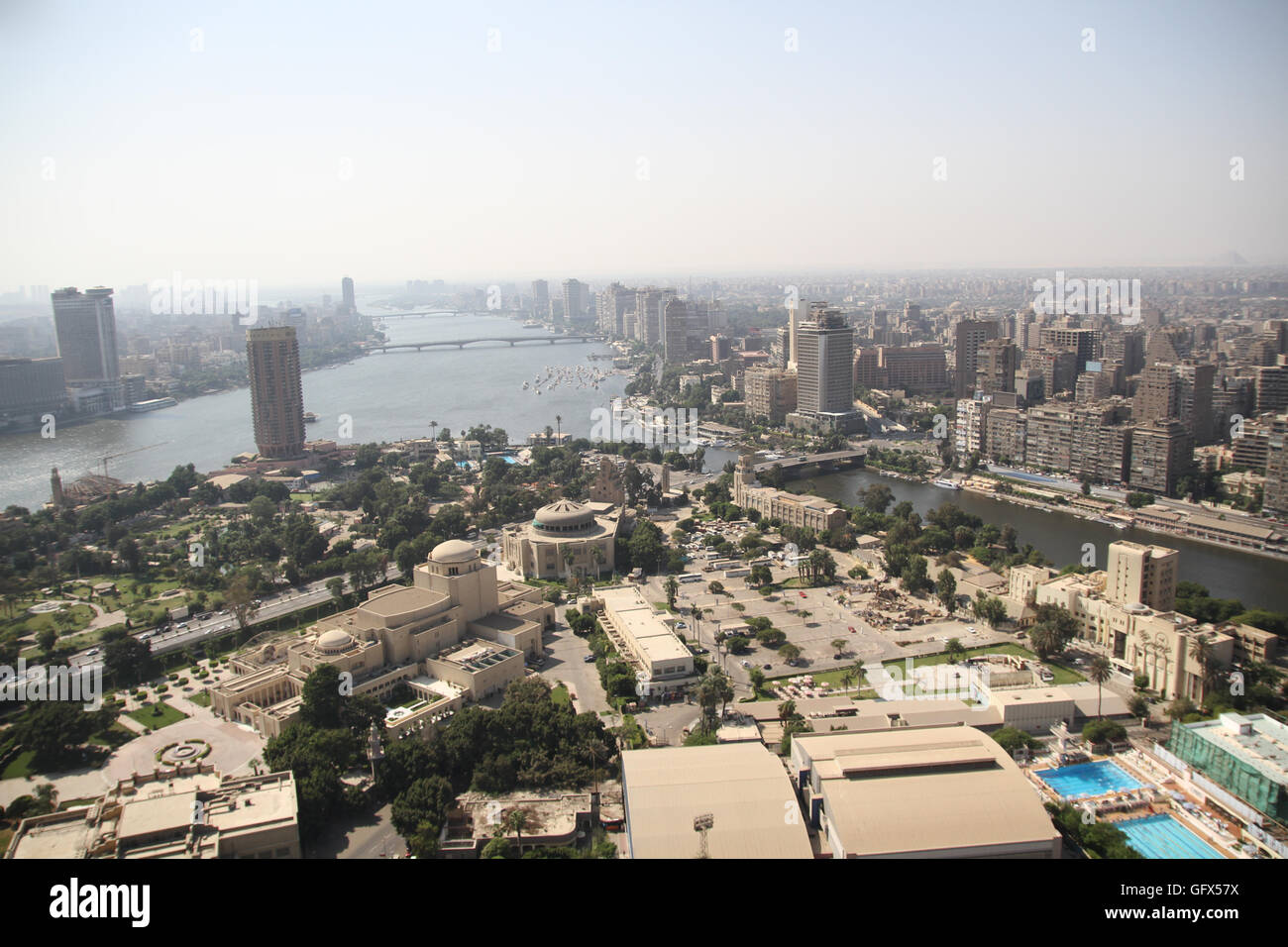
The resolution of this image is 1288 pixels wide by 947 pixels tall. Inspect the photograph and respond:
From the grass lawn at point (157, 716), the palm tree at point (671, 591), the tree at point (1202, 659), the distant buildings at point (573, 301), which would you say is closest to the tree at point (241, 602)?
the grass lawn at point (157, 716)

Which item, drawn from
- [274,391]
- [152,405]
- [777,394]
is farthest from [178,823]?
[152,405]

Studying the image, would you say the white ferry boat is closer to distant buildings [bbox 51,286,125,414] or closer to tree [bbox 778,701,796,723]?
distant buildings [bbox 51,286,125,414]

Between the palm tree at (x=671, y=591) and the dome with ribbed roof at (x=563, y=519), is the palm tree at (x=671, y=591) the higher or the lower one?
the lower one

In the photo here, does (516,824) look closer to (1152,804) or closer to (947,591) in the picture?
(1152,804)

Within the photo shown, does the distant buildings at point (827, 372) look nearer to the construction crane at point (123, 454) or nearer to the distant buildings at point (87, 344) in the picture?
the construction crane at point (123, 454)

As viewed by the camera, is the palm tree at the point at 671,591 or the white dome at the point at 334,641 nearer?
the white dome at the point at 334,641

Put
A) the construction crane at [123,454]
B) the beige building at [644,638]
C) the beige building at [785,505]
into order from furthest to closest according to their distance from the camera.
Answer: the construction crane at [123,454], the beige building at [785,505], the beige building at [644,638]
